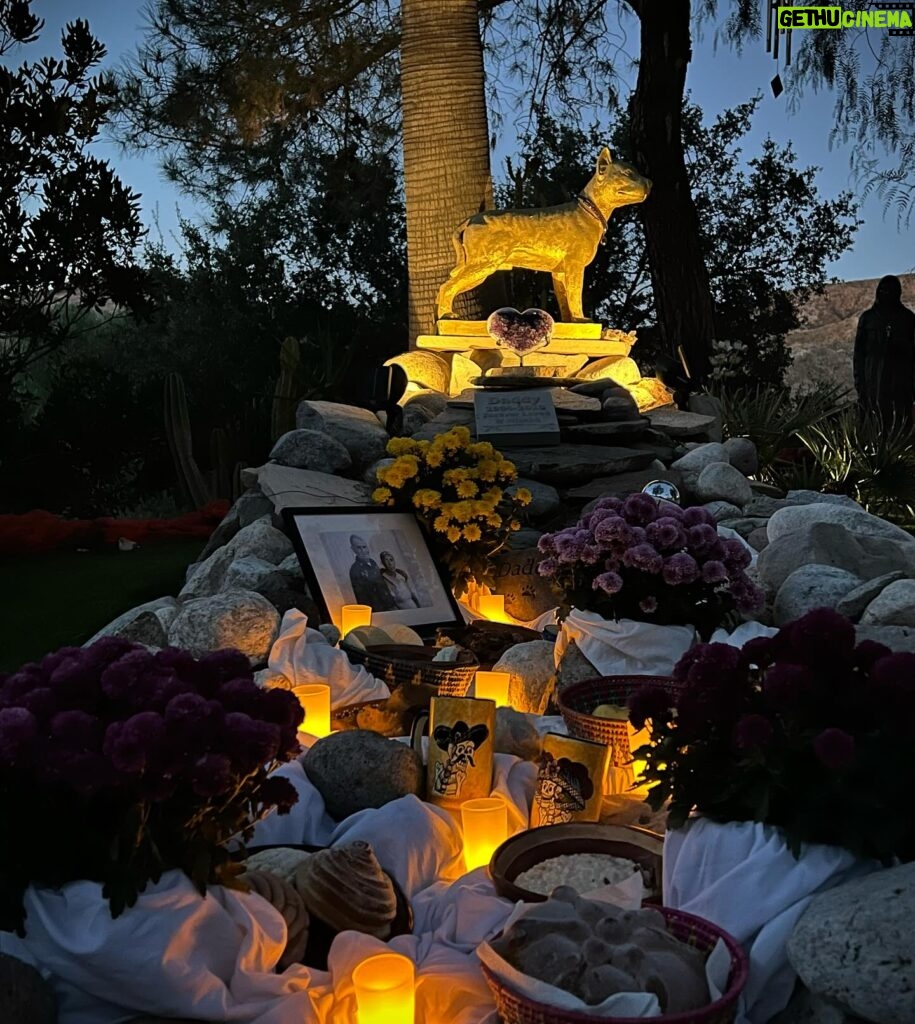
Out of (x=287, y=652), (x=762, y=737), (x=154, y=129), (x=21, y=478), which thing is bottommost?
(x=21, y=478)

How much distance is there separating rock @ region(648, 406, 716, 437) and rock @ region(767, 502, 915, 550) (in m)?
1.86

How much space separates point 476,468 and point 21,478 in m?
6.84

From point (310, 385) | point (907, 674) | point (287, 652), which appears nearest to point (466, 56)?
point (310, 385)

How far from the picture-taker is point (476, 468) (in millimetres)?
5559

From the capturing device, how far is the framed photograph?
5098mm

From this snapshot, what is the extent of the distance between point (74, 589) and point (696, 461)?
403cm

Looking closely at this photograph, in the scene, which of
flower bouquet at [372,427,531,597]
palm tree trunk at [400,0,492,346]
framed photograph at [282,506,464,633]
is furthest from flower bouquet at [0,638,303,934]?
palm tree trunk at [400,0,492,346]

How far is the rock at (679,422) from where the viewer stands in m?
7.80

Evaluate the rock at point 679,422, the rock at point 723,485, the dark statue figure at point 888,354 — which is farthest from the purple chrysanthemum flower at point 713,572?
the dark statue figure at point 888,354

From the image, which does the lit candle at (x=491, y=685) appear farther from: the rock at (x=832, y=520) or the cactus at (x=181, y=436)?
the cactus at (x=181, y=436)

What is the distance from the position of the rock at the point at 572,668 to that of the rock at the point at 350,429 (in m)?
3.01

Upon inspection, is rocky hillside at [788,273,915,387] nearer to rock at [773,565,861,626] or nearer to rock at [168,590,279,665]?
rock at [773,565,861,626]

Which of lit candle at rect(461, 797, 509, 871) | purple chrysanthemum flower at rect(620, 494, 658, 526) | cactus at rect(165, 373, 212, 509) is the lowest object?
cactus at rect(165, 373, 212, 509)

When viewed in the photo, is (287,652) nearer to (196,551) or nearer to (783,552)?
(783,552)
